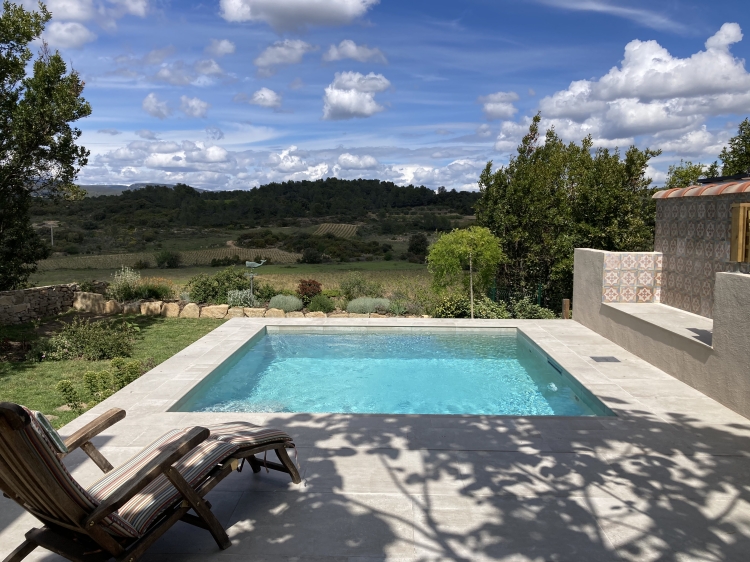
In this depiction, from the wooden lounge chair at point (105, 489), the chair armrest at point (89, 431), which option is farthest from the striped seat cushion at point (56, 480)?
the chair armrest at point (89, 431)

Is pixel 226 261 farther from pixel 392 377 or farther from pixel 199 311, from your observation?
pixel 392 377

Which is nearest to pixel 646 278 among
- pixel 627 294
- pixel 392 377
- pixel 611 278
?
pixel 627 294

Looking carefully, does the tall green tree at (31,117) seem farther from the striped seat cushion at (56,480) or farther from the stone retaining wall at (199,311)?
the striped seat cushion at (56,480)

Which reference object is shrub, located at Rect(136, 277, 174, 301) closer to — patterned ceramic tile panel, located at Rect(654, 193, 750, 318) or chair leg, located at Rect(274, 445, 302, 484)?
chair leg, located at Rect(274, 445, 302, 484)

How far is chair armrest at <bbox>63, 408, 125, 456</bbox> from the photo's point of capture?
3254 millimetres

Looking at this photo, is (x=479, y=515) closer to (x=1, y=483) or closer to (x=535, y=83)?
(x=1, y=483)

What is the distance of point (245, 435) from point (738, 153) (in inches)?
651

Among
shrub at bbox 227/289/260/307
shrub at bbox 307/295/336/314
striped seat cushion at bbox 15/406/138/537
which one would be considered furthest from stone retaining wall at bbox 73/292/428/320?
striped seat cushion at bbox 15/406/138/537

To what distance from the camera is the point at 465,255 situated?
11312mm

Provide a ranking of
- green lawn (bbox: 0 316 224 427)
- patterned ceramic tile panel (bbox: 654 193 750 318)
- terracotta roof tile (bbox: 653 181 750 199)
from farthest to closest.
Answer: patterned ceramic tile panel (bbox: 654 193 750 318) → terracotta roof tile (bbox: 653 181 750 199) → green lawn (bbox: 0 316 224 427)

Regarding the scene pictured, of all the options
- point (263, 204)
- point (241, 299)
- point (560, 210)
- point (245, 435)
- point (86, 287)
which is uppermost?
point (263, 204)

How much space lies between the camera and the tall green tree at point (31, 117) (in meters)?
8.78

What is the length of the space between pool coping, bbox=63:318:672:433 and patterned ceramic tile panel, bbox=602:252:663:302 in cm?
82

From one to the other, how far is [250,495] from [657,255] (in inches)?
297
